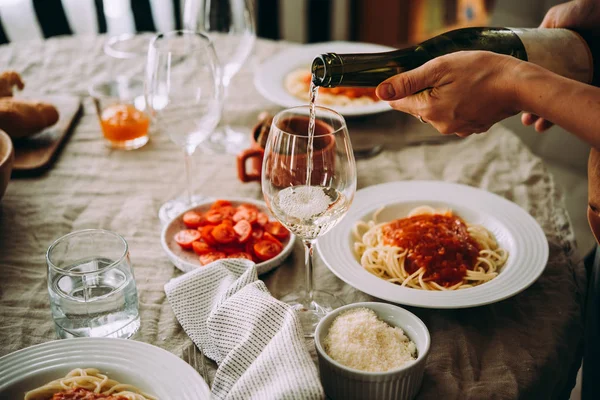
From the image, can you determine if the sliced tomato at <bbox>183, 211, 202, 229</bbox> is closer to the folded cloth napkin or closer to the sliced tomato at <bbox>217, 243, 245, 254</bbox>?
the sliced tomato at <bbox>217, 243, 245, 254</bbox>

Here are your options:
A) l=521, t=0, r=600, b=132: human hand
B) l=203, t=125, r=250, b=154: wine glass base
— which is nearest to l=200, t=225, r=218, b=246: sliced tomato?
l=203, t=125, r=250, b=154: wine glass base

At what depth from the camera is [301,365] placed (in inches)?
34.6

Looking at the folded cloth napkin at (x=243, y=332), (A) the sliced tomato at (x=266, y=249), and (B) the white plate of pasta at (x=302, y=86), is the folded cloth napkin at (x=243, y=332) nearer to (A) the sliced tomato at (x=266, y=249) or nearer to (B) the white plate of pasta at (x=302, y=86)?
(A) the sliced tomato at (x=266, y=249)

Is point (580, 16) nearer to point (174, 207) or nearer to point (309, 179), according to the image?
point (309, 179)

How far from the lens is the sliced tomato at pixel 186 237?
1251mm

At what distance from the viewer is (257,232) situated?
4.19 feet

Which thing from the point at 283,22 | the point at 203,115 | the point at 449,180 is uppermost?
the point at 203,115

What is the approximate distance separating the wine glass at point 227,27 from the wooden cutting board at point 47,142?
389 mm

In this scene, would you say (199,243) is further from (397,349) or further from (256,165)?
(397,349)

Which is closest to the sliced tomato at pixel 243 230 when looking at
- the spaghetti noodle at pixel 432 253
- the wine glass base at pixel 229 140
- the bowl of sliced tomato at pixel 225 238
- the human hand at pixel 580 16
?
the bowl of sliced tomato at pixel 225 238

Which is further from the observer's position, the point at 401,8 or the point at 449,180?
the point at 401,8

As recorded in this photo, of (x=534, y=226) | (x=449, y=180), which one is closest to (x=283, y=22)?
(x=449, y=180)

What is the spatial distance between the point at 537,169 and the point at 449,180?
0.74 ft

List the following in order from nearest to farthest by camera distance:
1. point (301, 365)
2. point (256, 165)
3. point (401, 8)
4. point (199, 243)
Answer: point (301, 365) → point (199, 243) → point (256, 165) → point (401, 8)
